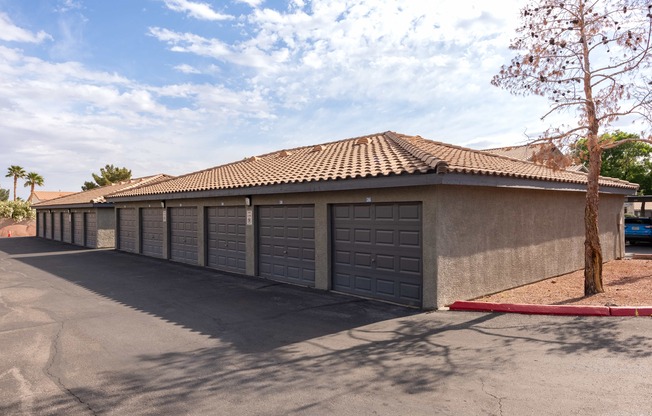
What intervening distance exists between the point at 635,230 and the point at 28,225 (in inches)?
2092

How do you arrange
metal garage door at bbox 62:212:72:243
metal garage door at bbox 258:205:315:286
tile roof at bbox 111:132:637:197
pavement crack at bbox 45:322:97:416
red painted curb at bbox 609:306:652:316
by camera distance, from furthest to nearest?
metal garage door at bbox 62:212:72:243 → metal garage door at bbox 258:205:315:286 → tile roof at bbox 111:132:637:197 → red painted curb at bbox 609:306:652:316 → pavement crack at bbox 45:322:97:416

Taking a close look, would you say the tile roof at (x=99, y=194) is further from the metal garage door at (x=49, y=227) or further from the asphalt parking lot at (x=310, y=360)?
the asphalt parking lot at (x=310, y=360)

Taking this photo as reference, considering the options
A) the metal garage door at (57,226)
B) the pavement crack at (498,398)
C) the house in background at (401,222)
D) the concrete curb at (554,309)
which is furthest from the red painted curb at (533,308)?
the metal garage door at (57,226)

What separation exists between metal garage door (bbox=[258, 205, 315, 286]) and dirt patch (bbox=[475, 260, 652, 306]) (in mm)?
4409

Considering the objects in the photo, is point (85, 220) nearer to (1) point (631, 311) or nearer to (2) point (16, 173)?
(1) point (631, 311)

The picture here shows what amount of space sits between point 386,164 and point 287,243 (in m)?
3.91

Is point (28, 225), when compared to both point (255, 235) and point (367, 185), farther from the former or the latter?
point (367, 185)

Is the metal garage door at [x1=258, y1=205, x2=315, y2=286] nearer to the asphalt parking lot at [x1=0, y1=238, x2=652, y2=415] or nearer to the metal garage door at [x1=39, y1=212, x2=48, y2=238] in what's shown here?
the asphalt parking lot at [x1=0, y1=238, x2=652, y2=415]

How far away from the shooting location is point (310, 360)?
237 inches

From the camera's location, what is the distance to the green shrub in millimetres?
46562

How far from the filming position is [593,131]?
9.30 meters

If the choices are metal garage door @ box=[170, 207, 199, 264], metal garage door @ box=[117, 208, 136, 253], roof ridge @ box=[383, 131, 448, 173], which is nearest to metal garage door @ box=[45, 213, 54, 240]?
metal garage door @ box=[117, 208, 136, 253]

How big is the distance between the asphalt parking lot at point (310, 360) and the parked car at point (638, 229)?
19882 millimetres

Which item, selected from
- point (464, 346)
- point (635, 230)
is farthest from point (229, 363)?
point (635, 230)
